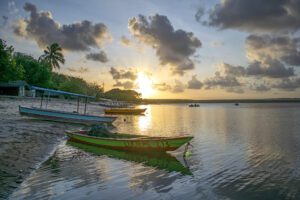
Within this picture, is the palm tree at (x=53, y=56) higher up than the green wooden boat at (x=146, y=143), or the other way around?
the palm tree at (x=53, y=56)

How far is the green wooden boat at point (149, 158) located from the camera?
16319 millimetres

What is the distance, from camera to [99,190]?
38.7ft

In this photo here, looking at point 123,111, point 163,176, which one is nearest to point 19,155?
point 163,176

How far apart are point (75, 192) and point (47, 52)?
8841 cm

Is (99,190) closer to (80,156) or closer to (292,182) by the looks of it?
(80,156)

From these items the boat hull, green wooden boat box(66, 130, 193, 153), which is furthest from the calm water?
the boat hull

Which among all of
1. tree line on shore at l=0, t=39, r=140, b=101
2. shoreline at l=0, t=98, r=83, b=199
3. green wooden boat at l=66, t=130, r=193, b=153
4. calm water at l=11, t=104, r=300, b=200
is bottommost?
calm water at l=11, t=104, r=300, b=200

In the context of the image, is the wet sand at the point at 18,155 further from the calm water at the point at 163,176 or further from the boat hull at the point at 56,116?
the boat hull at the point at 56,116

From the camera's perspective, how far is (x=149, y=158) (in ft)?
60.5

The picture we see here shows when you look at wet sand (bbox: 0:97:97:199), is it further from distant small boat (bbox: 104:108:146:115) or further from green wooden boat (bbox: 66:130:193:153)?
distant small boat (bbox: 104:108:146:115)

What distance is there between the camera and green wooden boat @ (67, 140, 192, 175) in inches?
642

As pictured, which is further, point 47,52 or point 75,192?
point 47,52

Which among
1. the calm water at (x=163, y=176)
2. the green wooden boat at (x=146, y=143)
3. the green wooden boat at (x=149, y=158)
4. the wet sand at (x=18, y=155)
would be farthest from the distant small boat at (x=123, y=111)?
the green wooden boat at (x=146, y=143)

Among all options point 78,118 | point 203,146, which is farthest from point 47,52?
point 203,146
